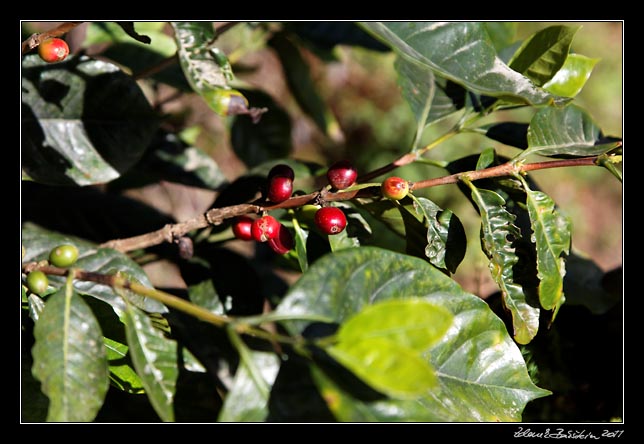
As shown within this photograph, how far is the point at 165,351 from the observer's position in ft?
3.16

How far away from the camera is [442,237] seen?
3.72 ft

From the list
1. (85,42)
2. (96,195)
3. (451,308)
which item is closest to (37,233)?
(96,195)

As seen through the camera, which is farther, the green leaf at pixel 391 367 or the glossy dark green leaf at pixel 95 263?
the glossy dark green leaf at pixel 95 263

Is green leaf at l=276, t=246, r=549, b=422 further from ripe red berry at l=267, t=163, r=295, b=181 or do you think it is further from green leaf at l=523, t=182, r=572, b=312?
ripe red berry at l=267, t=163, r=295, b=181

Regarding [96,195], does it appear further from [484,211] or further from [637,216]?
[637,216]

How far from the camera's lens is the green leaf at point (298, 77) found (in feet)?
7.64

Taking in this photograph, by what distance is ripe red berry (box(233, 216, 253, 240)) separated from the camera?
1.28m

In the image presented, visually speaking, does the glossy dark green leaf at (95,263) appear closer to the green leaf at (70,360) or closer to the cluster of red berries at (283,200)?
the green leaf at (70,360)

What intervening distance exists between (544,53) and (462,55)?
27cm

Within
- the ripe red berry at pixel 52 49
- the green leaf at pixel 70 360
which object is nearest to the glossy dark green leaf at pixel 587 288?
the green leaf at pixel 70 360

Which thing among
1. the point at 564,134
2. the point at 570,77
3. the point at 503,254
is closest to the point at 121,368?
the point at 503,254

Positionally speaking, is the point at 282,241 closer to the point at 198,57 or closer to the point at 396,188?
the point at 396,188

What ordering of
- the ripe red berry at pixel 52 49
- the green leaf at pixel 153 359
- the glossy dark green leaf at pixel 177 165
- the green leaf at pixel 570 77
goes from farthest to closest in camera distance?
the glossy dark green leaf at pixel 177 165 < the green leaf at pixel 570 77 < the ripe red berry at pixel 52 49 < the green leaf at pixel 153 359

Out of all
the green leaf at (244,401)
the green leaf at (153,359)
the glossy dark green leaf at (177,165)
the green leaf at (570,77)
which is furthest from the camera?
the glossy dark green leaf at (177,165)
